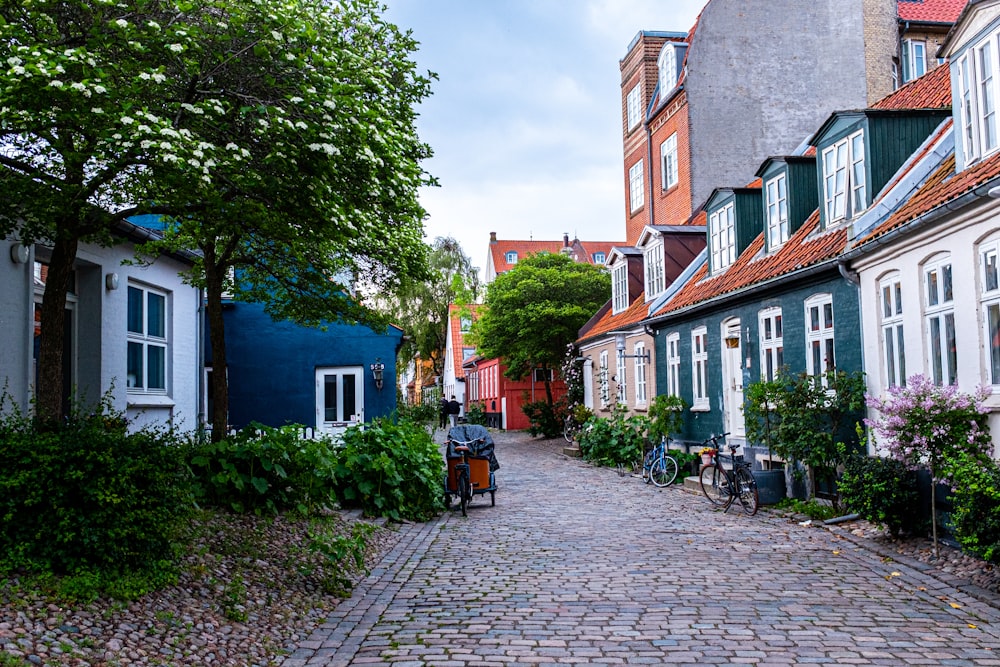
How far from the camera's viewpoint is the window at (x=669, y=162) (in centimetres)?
2587

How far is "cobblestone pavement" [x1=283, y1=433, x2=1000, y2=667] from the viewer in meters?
5.91

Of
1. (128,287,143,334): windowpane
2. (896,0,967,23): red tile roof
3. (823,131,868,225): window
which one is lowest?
(128,287,143,334): windowpane

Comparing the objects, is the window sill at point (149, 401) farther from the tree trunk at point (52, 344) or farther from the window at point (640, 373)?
the window at point (640, 373)

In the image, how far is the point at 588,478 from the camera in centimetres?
2005

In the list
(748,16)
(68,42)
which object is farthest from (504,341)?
(68,42)

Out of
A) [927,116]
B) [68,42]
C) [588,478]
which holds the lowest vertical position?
[588,478]

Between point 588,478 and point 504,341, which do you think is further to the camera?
point 504,341

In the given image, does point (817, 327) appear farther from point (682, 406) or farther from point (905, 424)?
point (682, 406)

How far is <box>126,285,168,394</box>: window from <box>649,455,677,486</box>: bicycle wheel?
30.5 ft

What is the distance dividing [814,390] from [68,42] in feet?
33.0

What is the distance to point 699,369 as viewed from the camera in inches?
774

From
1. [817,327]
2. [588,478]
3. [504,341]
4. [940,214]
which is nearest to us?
[940,214]

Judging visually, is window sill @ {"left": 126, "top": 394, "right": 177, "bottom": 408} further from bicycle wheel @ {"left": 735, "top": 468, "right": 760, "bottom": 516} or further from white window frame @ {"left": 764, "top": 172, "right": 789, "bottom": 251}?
white window frame @ {"left": 764, "top": 172, "right": 789, "bottom": 251}

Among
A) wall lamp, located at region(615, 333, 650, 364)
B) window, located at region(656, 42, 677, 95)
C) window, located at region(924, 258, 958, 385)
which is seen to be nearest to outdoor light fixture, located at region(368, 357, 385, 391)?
wall lamp, located at region(615, 333, 650, 364)
